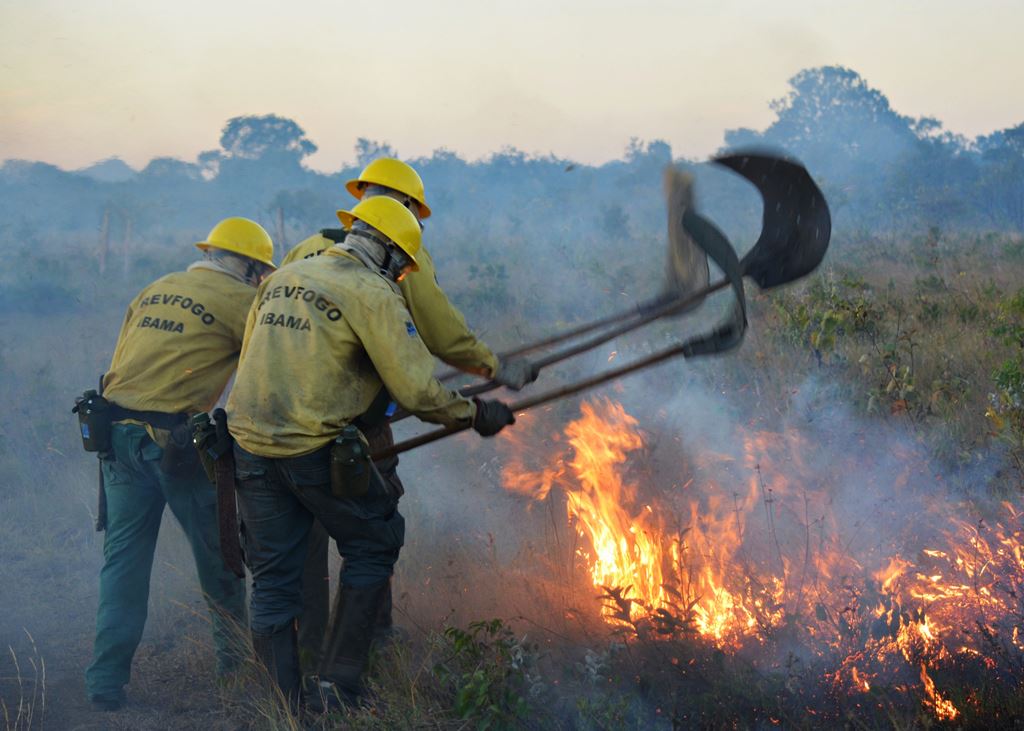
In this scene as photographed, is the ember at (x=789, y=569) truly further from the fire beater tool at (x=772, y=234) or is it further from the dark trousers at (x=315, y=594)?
the dark trousers at (x=315, y=594)

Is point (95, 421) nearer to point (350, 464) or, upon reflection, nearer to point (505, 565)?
point (350, 464)

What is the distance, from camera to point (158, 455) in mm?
4301

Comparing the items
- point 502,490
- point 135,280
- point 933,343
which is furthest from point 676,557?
point 135,280

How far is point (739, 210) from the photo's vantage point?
78.7 ft

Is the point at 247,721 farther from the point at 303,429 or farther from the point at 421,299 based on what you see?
the point at 421,299

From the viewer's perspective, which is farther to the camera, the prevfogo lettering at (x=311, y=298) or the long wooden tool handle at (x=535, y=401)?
the long wooden tool handle at (x=535, y=401)

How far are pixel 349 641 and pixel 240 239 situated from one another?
2.20 metres

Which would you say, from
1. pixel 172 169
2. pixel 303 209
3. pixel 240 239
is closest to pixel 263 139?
pixel 172 169

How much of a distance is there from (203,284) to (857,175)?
2355 cm

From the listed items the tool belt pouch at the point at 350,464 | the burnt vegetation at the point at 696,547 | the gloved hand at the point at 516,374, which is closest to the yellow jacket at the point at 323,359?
the tool belt pouch at the point at 350,464

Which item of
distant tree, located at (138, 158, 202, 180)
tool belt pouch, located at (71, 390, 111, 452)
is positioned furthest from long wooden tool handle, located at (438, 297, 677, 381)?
distant tree, located at (138, 158, 202, 180)

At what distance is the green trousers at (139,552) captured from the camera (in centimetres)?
428

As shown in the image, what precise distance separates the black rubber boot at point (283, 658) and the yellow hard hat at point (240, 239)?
195 cm

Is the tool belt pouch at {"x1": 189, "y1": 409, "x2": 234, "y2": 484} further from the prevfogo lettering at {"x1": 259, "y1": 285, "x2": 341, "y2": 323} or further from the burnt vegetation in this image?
the burnt vegetation
